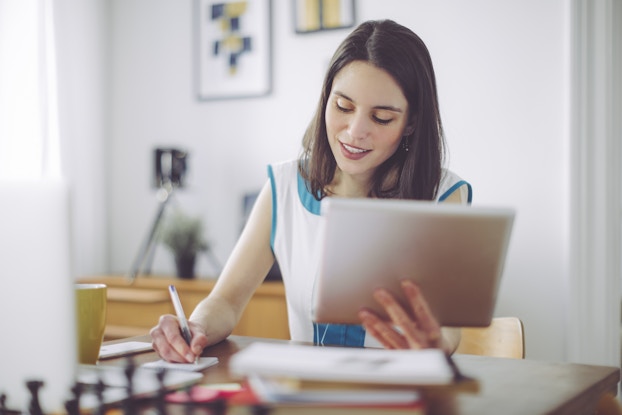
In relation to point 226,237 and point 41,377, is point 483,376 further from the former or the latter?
point 226,237

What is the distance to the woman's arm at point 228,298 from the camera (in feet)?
3.52

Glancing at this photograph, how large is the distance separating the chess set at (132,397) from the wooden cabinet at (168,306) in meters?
1.74

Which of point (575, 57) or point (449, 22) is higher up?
point (449, 22)

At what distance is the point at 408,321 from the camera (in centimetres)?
91

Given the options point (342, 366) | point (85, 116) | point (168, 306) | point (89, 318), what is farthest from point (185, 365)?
point (85, 116)

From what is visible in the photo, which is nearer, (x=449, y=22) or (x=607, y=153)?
(x=607, y=153)

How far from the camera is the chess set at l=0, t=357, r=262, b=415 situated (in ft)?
2.29

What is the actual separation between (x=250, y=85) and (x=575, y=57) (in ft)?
4.82

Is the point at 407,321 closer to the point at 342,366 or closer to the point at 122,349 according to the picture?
the point at 342,366

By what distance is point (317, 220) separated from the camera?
1.60 m

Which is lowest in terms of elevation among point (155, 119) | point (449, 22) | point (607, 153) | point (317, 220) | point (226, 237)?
point (226, 237)

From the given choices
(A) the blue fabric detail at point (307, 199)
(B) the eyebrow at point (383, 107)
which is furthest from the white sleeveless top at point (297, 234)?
(B) the eyebrow at point (383, 107)

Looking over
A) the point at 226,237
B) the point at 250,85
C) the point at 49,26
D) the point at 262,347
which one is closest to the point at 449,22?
the point at 250,85

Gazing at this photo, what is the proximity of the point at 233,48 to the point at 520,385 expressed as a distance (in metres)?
2.70
